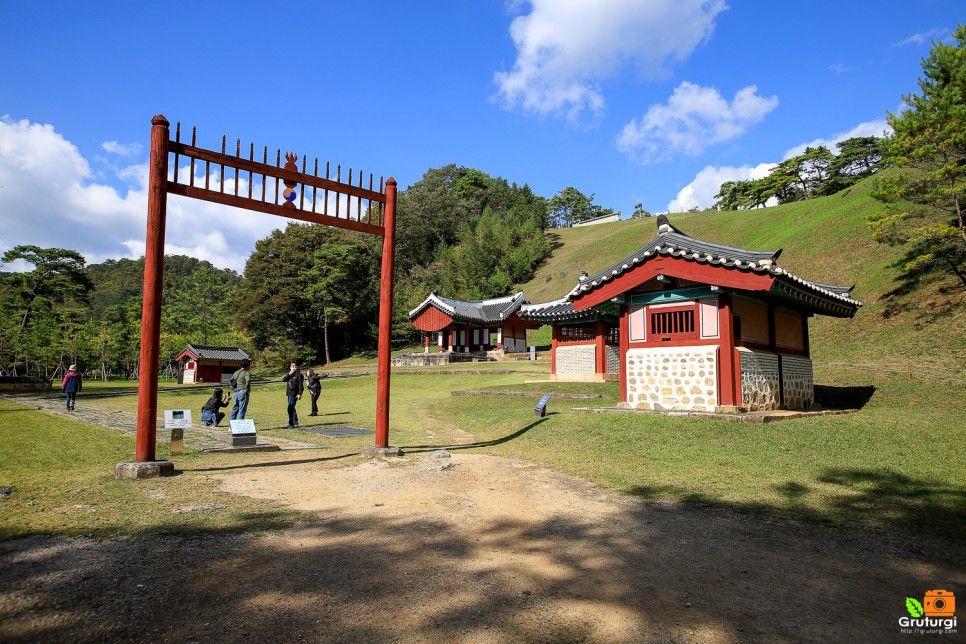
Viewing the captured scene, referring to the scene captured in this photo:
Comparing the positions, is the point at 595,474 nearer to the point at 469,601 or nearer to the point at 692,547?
the point at 692,547

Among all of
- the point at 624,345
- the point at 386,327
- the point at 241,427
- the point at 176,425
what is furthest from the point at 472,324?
the point at 176,425

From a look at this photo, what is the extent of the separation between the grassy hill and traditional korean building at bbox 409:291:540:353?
14.2 ft

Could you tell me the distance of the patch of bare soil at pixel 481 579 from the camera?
134 inches

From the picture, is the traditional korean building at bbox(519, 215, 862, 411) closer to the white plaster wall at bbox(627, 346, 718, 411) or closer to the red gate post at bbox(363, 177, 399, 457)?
the white plaster wall at bbox(627, 346, 718, 411)

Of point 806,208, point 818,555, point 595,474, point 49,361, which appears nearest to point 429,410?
point 595,474

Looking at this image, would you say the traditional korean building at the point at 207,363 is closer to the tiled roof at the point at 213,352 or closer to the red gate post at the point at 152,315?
the tiled roof at the point at 213,352

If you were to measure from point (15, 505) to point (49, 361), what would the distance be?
154 ft

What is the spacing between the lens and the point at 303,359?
1998 inches

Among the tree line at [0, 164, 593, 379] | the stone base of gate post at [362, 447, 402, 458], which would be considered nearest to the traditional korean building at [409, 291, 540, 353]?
the tree line at [0, 164, 593, 379]

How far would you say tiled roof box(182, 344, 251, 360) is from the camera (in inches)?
1732

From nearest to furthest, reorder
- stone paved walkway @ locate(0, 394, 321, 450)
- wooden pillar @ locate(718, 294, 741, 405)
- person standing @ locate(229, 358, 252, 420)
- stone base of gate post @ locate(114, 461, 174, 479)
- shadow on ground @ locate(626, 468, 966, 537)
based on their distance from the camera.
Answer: shadow on ground @ locate(626, 468, 966, 537)
stone base of gate post @ locate(114, 461, 174, 479)
stone paved walkway @ locate(0, 394, 321, 450)
person standing @ locate(229, 358, 252, 420)
wooden pillar @ locate(718, 294, 741, 405)

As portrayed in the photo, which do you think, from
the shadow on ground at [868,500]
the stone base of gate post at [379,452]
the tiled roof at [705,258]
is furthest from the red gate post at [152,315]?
the tiled roof at [705,258]

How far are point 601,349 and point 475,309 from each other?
24.1 metres

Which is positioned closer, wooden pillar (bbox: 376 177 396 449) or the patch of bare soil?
the patch of bare soil
